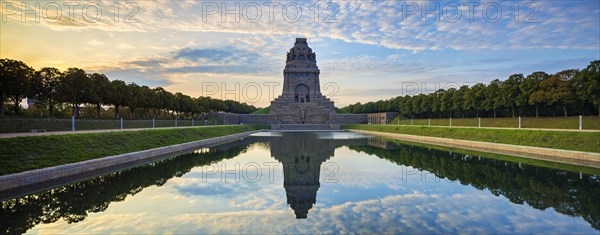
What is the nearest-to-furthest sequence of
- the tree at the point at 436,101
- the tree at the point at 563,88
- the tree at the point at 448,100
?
1. the tree at the point at 563,88
2. the tree at the point at 448,100
3. the tree at the point at 436,101

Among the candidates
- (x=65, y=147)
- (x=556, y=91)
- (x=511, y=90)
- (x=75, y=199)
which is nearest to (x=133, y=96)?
(x=65, y=147)

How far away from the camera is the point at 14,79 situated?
28.7 metres

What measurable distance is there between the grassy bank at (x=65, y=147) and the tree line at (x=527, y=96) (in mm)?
38920

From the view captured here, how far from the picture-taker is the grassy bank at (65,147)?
12.8 meters

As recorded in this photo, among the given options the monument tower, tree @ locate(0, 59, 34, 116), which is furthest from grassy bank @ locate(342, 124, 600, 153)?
the monument tower

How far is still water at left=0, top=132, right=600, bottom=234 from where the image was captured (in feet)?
25.0

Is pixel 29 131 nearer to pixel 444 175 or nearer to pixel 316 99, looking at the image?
pixel 444 175

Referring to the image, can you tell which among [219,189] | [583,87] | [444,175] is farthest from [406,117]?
[219,189]

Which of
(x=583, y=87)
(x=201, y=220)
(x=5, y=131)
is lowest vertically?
(x=201, y=220)

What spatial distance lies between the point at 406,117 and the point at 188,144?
2242 inches

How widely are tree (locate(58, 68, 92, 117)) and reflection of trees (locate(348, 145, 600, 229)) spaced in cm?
3298

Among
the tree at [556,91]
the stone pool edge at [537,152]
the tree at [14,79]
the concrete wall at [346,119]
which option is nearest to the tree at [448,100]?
the tree at [556,91]

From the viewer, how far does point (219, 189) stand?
37.9ft

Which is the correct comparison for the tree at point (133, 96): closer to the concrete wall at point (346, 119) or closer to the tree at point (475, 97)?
the concrete wall at point (346, 119)
